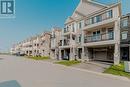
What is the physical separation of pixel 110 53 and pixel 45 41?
31862 millimetres

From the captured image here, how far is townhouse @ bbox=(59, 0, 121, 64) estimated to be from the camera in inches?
928

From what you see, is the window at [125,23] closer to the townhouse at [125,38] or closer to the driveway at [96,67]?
the townhouse at [125,38]

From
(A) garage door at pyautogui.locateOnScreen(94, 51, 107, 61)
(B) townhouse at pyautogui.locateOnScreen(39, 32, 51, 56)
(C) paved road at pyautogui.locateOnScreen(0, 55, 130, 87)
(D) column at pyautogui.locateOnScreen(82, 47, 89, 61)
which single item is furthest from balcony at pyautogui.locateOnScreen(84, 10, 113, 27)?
(B) townhouse at pyautogui.locateOnScreen(39, 32, 51, 56)

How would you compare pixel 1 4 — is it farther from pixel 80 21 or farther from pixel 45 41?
pixel 45 41

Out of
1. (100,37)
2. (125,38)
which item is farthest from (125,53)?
(100,37)

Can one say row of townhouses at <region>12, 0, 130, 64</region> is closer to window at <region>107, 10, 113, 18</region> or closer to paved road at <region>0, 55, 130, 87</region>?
window at <region>107, 10, 113, 18</region>

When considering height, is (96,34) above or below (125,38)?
above

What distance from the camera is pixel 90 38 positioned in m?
28.0

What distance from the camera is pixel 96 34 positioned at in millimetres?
26969

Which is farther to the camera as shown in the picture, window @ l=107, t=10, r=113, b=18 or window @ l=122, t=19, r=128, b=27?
window @ l=122, t=19, r=128, b=27

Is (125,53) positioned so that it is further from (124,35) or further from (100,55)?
(100,55)

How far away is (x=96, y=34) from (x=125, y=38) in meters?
9.90

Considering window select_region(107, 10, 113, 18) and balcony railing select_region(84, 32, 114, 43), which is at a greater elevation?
window select_region(107, 10, 113, 18)

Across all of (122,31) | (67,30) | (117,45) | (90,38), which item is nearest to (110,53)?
(90,38)
